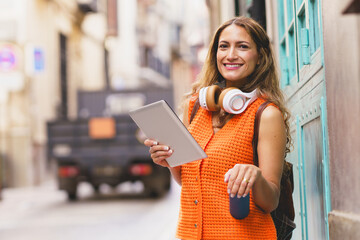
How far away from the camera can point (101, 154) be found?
570 inches

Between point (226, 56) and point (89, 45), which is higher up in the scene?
point (89, 45)

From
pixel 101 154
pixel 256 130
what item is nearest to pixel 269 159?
pixel 256 130

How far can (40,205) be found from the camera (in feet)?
47.3

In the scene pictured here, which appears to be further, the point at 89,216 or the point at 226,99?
the point at 89,216

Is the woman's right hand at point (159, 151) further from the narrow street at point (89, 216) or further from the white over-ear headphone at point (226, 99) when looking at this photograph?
the narrow street at point (89, 216)

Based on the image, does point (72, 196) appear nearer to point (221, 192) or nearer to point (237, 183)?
point (221, 192)

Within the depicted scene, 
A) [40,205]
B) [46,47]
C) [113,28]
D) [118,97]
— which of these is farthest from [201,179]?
[113,28]

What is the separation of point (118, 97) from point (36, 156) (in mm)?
5795

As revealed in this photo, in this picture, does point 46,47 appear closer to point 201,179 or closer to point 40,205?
point 40,205

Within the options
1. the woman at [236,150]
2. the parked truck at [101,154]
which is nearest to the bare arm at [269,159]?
the woman at [236,150]

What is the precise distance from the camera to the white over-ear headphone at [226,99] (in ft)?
7.58

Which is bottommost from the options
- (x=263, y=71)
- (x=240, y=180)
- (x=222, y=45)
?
(x=240, y=180)

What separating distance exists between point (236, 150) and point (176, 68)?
5885 cm

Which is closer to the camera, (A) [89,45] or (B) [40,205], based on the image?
(B) [40,205]
